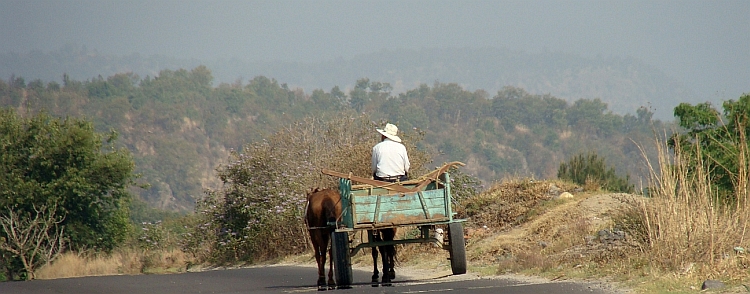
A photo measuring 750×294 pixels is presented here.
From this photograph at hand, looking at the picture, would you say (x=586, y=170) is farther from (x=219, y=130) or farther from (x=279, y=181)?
(x=219, y=130)

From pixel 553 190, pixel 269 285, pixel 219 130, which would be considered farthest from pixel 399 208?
pixel 219 130

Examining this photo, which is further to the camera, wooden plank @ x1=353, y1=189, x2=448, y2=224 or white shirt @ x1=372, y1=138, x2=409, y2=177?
white shirt @ x1=372, y1=138, x2=409, y2=177

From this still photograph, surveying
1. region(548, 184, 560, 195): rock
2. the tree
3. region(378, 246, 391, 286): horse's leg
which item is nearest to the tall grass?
region(378, 246, 391, 286): horse's leg

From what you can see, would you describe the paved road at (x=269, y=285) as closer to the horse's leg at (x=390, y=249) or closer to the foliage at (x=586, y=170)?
the horse's leg at (x=390, y=249)

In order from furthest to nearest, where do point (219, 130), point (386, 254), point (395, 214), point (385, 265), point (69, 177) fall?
Answer: point (219, 130) < point (69, 177) < point (386, 254) < point (385, 265) < point (395, 214)

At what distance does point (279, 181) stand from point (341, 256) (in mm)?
17270

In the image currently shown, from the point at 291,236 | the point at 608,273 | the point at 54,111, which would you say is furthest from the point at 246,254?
the point at 54,111

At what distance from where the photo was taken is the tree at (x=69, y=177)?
47062mm

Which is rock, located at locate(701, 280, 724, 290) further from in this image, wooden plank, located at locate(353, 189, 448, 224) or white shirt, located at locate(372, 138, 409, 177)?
white shirt, located at locate(372, 138, 409, 177)

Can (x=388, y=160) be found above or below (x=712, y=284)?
above

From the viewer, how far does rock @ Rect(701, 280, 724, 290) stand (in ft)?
40.3

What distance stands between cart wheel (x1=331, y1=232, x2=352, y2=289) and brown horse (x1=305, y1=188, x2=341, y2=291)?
680 mm

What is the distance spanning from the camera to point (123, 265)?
39.0m

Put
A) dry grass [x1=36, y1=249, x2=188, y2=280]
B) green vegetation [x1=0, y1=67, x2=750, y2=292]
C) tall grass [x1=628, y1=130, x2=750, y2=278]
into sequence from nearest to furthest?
tall grass [x1=628, y1=130, x2=750, y2=278] < green vegetation [x1=0, y1=67, x2=750, y2=292] < dry grass [x1=36, y1=249, x2=188, y2=280]
